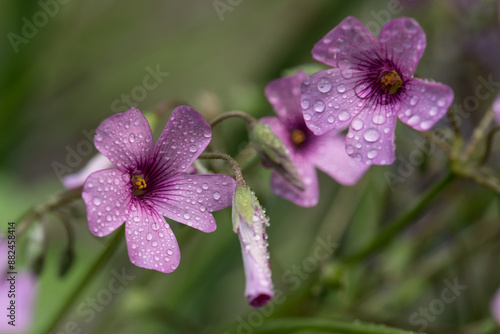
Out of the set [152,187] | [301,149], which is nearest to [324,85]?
[301,149]

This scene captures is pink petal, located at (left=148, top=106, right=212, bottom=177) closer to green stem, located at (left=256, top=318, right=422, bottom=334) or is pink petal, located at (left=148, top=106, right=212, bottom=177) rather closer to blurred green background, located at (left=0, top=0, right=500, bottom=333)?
blurred green background, located at (left=0, top=0, right=500, bottom=333)

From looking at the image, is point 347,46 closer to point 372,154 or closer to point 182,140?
point 372,154

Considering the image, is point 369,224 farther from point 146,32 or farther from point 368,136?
point 146,32

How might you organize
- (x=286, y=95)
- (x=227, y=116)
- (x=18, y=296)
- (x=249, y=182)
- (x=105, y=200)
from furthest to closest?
1. (x=18, y=296)
2. (x=249, y=182)
3. (x=286, y=95)
4. (x=227, y=116)
5. (x=105, y=200)

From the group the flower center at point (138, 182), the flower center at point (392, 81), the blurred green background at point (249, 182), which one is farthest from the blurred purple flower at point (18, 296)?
the flower center at point (392, 81)

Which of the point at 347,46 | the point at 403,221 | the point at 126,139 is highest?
the point at 126,139

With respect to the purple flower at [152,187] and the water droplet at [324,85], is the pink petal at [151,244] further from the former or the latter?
the water droplet at [324,85]
